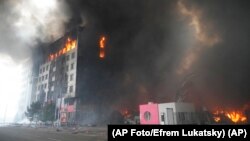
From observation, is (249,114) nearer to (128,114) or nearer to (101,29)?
(128,114)

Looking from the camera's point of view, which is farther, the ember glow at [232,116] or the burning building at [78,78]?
the burning building at [78,78]

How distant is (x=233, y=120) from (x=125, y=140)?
63282 mm

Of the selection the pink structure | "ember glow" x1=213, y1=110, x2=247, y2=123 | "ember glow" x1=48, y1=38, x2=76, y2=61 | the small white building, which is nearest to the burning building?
"ember glow" x1=48, y1=38, x2=76, y2=61

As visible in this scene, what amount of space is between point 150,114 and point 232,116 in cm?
3974

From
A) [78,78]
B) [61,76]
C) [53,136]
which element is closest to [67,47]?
[61,76]

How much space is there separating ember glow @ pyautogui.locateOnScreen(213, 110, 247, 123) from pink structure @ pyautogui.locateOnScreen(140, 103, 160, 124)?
1159 inches

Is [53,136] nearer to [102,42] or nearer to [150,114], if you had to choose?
[150,114]

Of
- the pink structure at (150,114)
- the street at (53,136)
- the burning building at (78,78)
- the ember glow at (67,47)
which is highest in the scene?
the ember glow at (67,47)

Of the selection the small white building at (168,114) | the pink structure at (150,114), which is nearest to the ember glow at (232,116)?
the small white building at (168,114)

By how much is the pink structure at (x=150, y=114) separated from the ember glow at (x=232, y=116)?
29443 millimetres

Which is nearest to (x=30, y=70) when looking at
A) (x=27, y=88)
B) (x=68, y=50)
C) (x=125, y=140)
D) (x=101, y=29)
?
(x=27, y=88)

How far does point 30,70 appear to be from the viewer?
104250mm

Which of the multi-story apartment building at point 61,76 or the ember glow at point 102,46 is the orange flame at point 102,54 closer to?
the ember glow at point 102,46

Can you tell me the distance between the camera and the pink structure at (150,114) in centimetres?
3625
